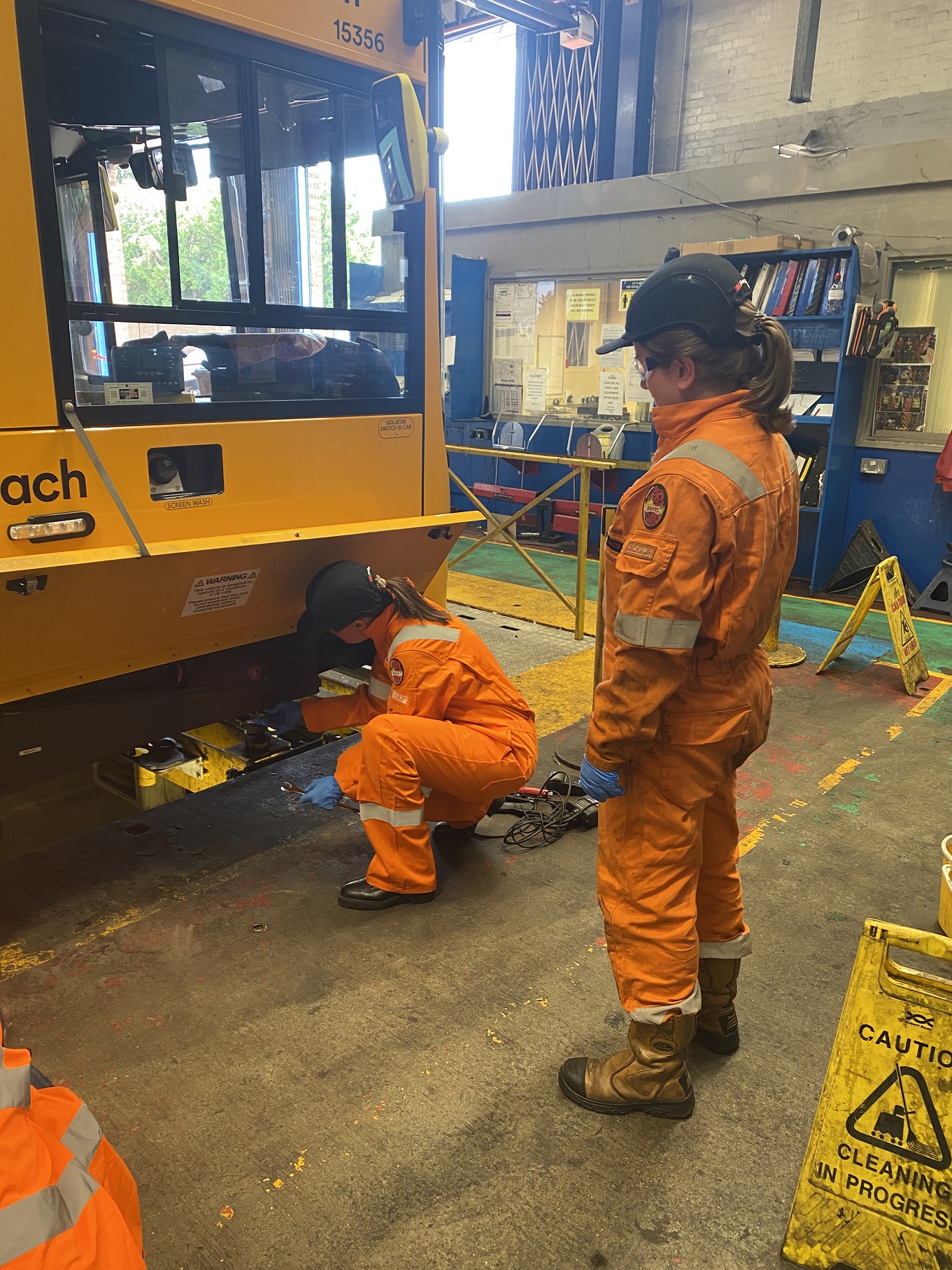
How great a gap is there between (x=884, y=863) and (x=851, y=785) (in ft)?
2.42

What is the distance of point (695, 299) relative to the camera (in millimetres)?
2053

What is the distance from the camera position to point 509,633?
6.59 m

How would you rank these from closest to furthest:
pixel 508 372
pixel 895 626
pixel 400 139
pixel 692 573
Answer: pixel 692 573
pixel 400 139
pixel 895 626
pixel 508 372

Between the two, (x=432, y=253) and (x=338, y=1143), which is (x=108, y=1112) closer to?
(x=338, y=1143)

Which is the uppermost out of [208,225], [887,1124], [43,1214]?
[208,225]

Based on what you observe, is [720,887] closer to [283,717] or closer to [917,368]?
[283,717]

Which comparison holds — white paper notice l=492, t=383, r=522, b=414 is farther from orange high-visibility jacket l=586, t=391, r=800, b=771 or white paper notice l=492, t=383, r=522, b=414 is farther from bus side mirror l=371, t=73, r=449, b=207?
orange high-visibility jacket l=586, t=391, r=800, b=771

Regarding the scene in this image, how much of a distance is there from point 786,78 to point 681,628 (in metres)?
9.13

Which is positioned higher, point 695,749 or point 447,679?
point 695,749

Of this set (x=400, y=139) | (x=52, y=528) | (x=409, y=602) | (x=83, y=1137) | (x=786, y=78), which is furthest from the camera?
(x=786, y=78)

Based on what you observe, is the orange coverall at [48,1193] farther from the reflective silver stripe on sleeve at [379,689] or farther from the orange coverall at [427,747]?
the reflective silver stripe on sleeve at [379,689]

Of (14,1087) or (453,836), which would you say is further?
(453,836)

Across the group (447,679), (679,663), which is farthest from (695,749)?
(447,679)

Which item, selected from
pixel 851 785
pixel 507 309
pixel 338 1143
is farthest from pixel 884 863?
pixel 507 309
